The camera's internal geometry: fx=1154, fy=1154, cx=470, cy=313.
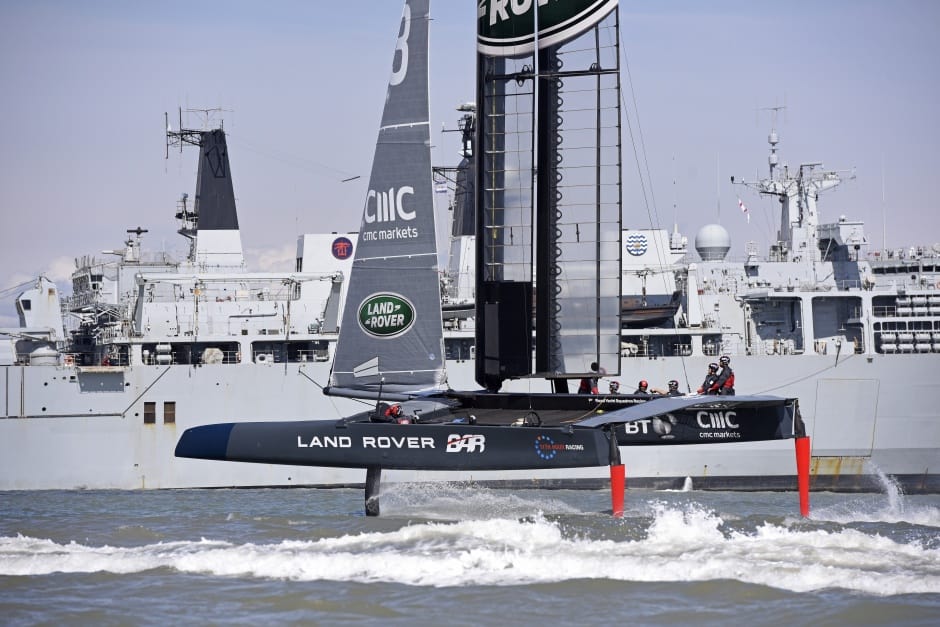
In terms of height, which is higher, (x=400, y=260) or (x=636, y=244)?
(x=636, y=244)

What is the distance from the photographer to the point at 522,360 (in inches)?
543

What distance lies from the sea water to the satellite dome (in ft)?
42.7

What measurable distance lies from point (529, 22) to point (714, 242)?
14.0m

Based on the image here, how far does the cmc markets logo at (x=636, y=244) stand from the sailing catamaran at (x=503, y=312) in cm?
1065

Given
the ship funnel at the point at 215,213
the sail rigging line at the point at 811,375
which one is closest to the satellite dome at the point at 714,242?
the sail rigging line at the point at 811,375

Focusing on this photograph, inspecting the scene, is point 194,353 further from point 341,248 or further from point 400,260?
point 400,260

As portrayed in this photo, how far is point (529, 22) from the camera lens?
541 inches

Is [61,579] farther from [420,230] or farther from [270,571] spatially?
[420,230]

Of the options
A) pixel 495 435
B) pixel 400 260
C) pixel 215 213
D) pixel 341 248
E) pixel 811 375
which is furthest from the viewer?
pixel 215 213

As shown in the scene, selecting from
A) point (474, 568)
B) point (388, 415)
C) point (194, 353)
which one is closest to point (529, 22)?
point (388, 415)

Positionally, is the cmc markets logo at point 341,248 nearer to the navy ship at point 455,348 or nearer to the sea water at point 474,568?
the navy ship at point 455,348

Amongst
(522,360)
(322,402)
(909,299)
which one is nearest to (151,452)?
(322,402)

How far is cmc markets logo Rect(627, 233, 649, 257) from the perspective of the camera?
24859 mm

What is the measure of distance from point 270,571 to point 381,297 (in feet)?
16.9
